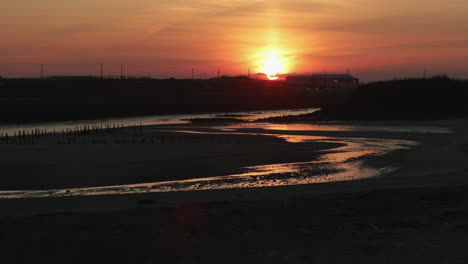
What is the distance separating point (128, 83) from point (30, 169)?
3086 inches

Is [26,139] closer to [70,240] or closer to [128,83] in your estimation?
[70,240]

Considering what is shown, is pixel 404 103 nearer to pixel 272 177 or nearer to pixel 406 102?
pixel 406 102

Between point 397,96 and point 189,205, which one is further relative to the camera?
point 397,96

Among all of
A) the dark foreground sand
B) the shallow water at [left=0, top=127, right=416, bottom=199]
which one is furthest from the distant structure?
the dark foreground sand

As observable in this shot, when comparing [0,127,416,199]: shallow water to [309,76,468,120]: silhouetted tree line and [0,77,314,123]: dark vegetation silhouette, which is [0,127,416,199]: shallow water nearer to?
[309,76,468,120]: silhouetted tree line

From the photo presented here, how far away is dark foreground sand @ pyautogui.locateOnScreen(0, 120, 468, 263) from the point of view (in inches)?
305

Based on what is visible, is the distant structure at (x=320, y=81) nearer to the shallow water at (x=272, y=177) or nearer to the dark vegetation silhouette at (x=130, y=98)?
the dark vegetation silhouette at (x=130, y=98)

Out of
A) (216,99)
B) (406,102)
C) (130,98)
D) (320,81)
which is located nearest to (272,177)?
(406,102)

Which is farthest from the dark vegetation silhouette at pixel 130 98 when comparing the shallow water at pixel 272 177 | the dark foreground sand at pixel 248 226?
the dark foreground sand at pixel 248 226

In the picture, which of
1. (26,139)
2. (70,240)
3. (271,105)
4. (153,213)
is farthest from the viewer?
(271,105)

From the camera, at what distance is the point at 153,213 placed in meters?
10.7

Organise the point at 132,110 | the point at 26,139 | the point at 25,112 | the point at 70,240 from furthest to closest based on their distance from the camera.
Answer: the point at 132,110
the point at 25,112
the point at 26,139
the point at 70,240

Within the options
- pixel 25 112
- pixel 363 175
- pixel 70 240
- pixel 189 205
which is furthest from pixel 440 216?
pixel 25 112

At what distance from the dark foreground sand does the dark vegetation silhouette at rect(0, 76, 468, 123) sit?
1388 inches
